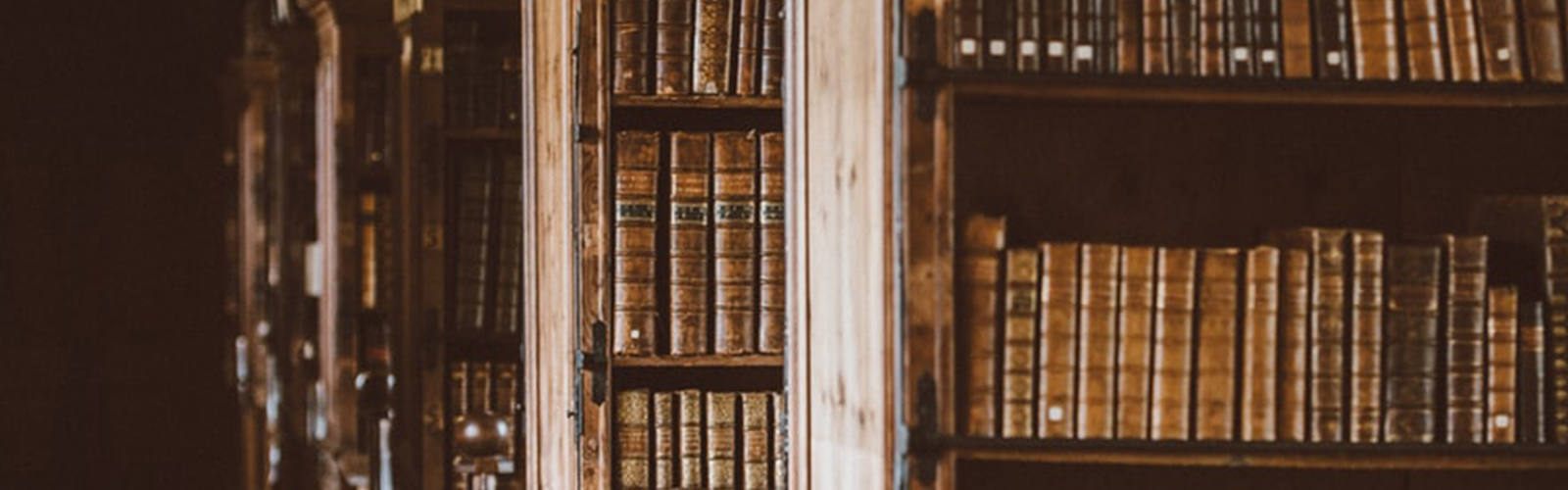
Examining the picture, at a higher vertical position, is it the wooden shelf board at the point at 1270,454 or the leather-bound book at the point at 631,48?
the leather-bound book at the point at 631,48

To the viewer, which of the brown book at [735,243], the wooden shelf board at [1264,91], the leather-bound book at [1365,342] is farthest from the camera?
the brown book at [735,243]

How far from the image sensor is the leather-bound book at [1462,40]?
2.64 m

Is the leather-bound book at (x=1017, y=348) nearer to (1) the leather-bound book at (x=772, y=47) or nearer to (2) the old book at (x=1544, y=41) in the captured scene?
(2) the old book at (x=1544, y=41)

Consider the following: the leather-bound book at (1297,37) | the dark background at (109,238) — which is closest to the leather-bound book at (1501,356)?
the leather-bound book at (1297,37)

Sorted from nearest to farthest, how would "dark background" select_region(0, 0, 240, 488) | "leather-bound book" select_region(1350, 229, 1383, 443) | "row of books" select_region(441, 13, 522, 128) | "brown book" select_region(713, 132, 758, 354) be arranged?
"leather-bound book" select_region(1350, 229, 1383, 443) → "brown book" select_region(713, 132, 758, 354) → "row of books" select_region(441, 13, 522, 128) → "dark background" select_region(0, 0, 240, 488)

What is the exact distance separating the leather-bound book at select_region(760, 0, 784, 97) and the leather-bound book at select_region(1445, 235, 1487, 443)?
144cm

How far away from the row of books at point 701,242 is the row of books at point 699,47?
0.10 m

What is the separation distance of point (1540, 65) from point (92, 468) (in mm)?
6326

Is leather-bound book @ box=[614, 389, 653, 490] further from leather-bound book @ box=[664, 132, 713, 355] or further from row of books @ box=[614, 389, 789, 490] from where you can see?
leather-bound book @ box=[664, 132, 713, 355]

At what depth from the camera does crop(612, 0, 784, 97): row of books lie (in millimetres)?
3736

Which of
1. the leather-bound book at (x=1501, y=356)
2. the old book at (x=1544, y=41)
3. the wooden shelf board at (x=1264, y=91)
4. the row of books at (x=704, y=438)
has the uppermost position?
the old book at (x=1544, y=41)

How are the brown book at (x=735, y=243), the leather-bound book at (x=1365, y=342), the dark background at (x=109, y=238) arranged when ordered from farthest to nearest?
the dark background at (x=109, y=238)
the brown book at (x=735, y=243)
the leather-bound book at (x=1365, y=342)

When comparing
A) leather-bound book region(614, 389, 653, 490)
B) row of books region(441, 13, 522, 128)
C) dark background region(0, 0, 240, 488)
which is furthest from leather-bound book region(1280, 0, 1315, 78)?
dark background region(0, 0, 240, 488)

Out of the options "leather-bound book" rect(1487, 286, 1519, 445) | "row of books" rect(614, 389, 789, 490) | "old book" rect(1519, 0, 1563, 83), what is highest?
"old book" rect(1519, 0, 1563, 83)
